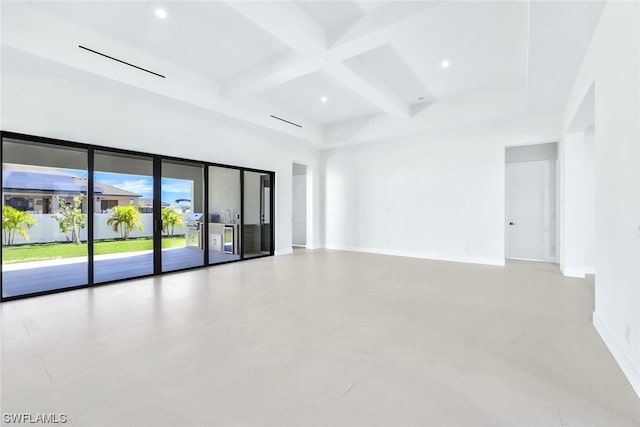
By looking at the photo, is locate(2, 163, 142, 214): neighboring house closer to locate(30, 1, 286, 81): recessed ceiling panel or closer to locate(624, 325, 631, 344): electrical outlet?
locate(30, 1, 286, 81): recessed ceiling panel

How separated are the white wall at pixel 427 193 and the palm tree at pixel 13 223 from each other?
6923 mm

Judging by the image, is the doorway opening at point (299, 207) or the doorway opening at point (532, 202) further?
the doorway opening at point (299, 207)

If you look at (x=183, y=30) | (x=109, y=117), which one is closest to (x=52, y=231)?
(x=109, y=117)

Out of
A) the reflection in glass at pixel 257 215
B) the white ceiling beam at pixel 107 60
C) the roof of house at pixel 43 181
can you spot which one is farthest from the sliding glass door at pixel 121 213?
the reflection in glass at pixel 257 215

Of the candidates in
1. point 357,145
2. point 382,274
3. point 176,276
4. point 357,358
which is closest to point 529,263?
point 382,274

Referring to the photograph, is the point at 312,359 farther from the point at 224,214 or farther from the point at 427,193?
the point at 427,193

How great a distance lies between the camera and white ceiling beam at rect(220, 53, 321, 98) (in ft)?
14.7

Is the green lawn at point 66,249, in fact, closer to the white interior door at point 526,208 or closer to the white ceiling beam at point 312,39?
the white ceiling beam at point 312,39

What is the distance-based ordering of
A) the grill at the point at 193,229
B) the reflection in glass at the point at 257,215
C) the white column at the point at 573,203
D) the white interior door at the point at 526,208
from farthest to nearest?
the reflection in glass at the point at 257,215, the white interior door at the point at 526,208, the grill at the point at 193,229, the white column at the point at 573,203

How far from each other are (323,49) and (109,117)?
3718mm

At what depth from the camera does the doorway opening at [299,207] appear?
1010cm

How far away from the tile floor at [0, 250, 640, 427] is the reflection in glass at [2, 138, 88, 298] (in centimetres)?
65

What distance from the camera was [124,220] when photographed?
5.20 meters

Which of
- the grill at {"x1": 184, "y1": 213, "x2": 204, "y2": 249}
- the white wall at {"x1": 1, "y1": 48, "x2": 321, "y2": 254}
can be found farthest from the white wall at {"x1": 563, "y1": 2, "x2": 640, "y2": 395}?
the grill at {"x1": 184, "y1": 213, "x2": 204, "y2": 249}
